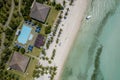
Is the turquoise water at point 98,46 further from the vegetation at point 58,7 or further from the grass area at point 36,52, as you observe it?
the grass area at point 36,52

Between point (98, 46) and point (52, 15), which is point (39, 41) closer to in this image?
point (52, 15)

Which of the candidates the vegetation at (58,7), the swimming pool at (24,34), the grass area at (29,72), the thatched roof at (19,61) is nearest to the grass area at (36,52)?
the grass area at (29,72)

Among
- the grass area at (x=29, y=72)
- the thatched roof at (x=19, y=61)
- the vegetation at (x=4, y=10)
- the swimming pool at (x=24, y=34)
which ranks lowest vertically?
the grass area at (x=29, y=72)

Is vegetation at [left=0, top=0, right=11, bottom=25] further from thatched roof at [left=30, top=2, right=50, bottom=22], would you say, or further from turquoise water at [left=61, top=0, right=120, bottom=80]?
turquoise water at [left=61, top=0, right=120, bottom=80]

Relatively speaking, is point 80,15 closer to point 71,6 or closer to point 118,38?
point 71,6

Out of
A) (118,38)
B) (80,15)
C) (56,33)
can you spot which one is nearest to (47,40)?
(56,33)

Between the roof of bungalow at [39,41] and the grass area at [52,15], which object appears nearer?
the grass area at [52,15]
